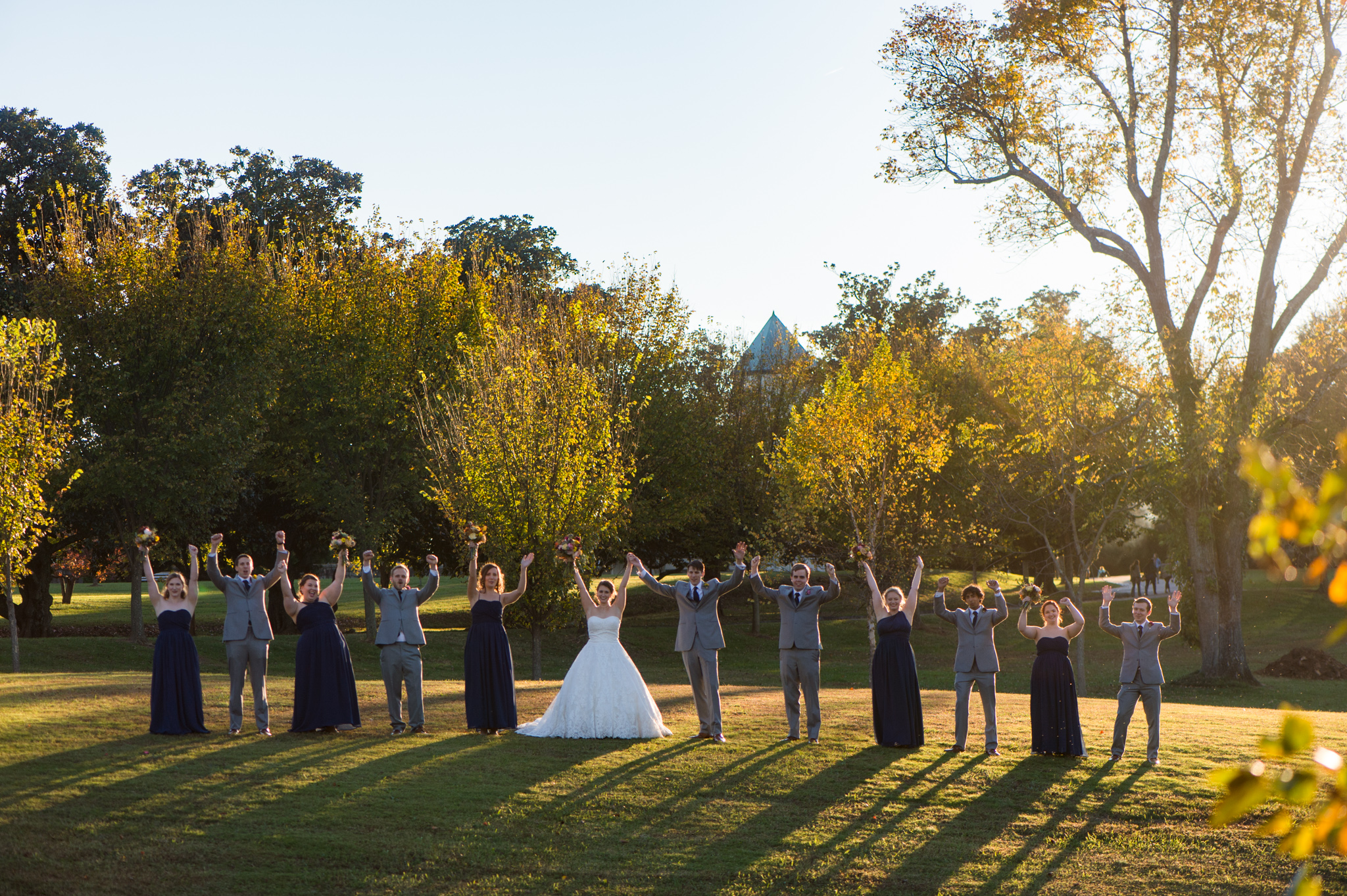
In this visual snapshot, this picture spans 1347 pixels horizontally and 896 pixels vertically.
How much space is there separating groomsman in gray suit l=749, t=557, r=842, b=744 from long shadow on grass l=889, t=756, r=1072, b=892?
2.73m

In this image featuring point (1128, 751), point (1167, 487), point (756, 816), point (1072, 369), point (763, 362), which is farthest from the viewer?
point (763, 362)

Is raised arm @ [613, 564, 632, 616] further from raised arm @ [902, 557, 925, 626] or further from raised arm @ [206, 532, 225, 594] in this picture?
raised arm @ [206, 532, 225, 594]

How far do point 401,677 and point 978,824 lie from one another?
7869 millimetres

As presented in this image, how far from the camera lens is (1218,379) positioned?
26.1 m

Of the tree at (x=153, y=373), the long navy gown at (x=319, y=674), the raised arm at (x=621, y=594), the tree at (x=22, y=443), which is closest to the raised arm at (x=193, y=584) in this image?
the long navy gown at (x=319, y=674)

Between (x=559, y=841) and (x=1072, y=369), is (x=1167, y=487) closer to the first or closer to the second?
(x=1072, y=369)

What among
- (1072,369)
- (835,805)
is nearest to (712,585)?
(835,805)

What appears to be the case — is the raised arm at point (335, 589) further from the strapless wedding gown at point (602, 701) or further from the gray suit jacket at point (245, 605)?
the strapless wedding gown at point (602, 701)

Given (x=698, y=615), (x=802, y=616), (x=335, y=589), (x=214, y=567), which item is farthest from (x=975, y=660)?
(x=214, y=567)

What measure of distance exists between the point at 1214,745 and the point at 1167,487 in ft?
39.6

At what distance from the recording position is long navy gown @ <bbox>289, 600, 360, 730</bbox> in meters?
14.1

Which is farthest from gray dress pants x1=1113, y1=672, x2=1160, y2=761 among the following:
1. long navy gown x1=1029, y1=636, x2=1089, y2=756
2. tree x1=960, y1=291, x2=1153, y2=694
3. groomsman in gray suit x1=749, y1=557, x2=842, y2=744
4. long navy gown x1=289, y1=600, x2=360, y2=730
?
long navy gown x1=289, y1=600, x2=360, y2=730

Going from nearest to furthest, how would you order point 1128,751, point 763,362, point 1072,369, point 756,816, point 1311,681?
point 756,816 → point 1128,751 → point 1072,369 → point 1311,681 → point 763,362

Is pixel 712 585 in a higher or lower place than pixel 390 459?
lower
